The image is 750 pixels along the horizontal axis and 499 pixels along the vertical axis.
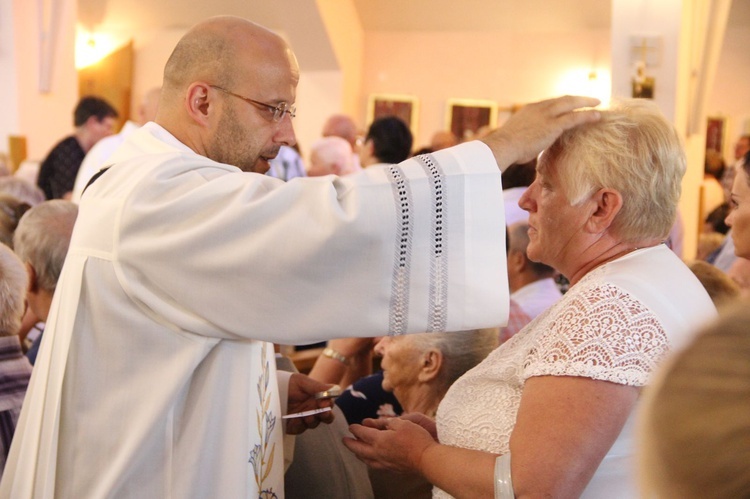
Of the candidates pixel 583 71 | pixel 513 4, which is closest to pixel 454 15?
pixel 513 4

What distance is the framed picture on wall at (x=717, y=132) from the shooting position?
37.2ft

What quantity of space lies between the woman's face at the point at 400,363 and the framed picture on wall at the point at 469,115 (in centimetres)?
813

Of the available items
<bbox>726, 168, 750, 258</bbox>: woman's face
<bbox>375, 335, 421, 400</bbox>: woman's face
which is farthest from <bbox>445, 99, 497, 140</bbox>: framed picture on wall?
<bbox>375, 335, 421, 400</bbox>: woman's face

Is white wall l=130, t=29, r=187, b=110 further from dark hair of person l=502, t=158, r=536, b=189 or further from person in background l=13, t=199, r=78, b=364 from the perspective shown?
person in background l=13, t=199, r=78, b=364

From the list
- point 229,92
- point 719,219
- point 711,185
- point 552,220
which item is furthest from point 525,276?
point 711,185

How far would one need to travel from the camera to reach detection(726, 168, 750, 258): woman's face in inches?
111

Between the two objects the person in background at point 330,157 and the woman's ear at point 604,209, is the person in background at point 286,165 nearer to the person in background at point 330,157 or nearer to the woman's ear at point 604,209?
the person in background at point 330,157

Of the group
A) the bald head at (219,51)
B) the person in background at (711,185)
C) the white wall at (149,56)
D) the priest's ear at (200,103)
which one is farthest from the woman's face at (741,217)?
the white wall at (149,56)

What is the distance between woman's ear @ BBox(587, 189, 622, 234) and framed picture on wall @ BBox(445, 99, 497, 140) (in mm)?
8849

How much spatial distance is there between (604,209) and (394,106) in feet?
30.2

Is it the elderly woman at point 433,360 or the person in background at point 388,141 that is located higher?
the person in background at point 388,141

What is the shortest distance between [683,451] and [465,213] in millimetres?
978

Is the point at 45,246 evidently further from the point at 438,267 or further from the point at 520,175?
the point at 520,175

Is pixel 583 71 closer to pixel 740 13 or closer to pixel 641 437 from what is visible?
pixel 740 13
